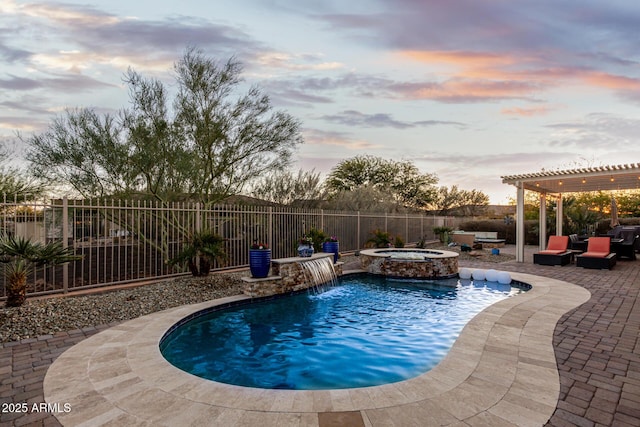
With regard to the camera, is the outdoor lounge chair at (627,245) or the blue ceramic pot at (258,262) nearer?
the blue ceramic pot at (258,262)

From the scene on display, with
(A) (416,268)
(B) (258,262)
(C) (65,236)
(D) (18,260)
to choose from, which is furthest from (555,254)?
(D) (18,260)

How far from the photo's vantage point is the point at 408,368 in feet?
13.1

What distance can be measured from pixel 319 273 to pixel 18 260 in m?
5.72

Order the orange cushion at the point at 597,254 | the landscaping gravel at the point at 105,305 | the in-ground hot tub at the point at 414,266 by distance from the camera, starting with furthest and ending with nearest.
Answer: the orange cushion at the point at 597,254
the in-ground hot tub at the point at 414,266
the landscaping gravel at the point at 105,305

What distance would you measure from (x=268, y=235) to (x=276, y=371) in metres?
6.66

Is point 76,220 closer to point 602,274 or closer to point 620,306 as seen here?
point 620,306

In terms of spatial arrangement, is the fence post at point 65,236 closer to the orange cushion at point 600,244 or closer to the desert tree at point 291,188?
the desert tree at point 291,188

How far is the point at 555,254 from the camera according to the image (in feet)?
37.4

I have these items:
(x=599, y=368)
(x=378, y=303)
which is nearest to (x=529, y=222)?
(x=378, y=303)

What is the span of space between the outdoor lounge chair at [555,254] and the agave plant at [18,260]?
43.6 ft

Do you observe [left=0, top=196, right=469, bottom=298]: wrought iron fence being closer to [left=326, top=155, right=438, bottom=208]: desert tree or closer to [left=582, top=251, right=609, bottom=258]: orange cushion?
[left=582, top=251, right=609, bottom=258]: orange cushion

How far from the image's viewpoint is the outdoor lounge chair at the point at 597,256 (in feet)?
34.0

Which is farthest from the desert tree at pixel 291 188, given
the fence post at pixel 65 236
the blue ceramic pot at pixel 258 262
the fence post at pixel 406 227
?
the fence post at pixel 65 236

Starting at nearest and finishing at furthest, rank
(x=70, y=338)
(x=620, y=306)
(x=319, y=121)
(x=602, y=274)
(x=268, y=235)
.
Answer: (x=70, y=338) < (x=620, y=306) < (x=602, y=274) < (x=268, y=235) < (x=319, y=121)
